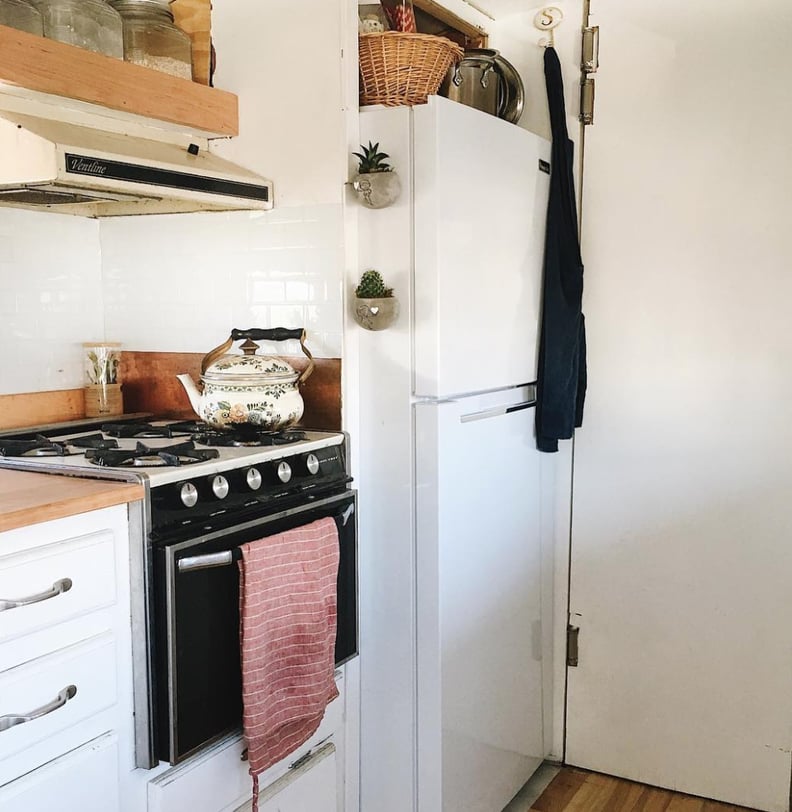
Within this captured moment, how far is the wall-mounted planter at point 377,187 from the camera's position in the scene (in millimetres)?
2012

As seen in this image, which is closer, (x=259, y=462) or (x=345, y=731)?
(x=259, y=462)

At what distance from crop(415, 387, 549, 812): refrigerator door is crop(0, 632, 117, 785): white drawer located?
2.58ft

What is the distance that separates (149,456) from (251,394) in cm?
30

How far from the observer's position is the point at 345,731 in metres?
2.18

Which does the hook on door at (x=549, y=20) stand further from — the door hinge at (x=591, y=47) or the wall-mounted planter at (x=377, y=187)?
the wall-mounted planter at (x=377, y=187)

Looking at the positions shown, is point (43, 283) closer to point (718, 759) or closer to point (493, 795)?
point (493, 795)

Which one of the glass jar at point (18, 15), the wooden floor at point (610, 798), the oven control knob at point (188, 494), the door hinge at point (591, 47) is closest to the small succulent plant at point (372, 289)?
the oven control knob at point (188, 494)

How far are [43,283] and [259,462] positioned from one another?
83 cm

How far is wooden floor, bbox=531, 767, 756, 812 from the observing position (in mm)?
2541

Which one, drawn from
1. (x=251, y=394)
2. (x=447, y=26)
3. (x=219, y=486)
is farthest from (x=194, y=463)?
(x=447, y=26)

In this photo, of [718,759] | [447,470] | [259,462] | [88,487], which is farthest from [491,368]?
[718,759]

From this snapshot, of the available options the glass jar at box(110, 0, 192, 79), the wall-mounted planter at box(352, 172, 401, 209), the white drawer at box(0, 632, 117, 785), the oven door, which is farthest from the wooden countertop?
the glass jar at box(110, 0, 192, 79)

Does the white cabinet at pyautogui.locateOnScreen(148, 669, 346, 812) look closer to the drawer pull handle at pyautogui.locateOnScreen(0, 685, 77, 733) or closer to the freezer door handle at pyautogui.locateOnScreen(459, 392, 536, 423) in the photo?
the drawer pull handle at pyautogui.locateOnScreen(0, 685, 77, 733)

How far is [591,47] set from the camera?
254 centimetres
